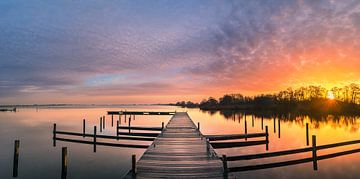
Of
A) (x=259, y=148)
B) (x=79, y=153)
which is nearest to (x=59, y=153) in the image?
(x=79, y=153)

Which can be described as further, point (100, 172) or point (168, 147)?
point (100, 172)

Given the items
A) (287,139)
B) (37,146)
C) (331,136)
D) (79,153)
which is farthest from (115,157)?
(331,136)

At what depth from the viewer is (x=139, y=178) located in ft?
28.5

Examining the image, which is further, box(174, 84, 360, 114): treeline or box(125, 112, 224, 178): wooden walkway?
box(174, 84, 360, 114): treeline

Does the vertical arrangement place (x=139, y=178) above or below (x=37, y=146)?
above

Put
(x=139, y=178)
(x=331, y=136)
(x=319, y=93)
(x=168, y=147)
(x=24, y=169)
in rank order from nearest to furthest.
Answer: (x=139, y=178)
(x=168, y=147)
(x=24, y=169)
(x=331, y=136)
(x=319, y=93)

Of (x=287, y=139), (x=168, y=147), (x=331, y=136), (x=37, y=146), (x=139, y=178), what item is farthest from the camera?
(x=331, y=136)

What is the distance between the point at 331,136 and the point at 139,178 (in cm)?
2871

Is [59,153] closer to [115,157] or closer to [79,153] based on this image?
[79,153]

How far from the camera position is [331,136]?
3022 centimetres

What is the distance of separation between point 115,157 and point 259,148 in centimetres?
1232

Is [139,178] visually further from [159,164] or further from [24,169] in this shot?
[24,169]

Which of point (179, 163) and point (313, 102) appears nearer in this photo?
point (179, 163)

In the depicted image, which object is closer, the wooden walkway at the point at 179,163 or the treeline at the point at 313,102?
the wooden walkway at the point at 179,163
